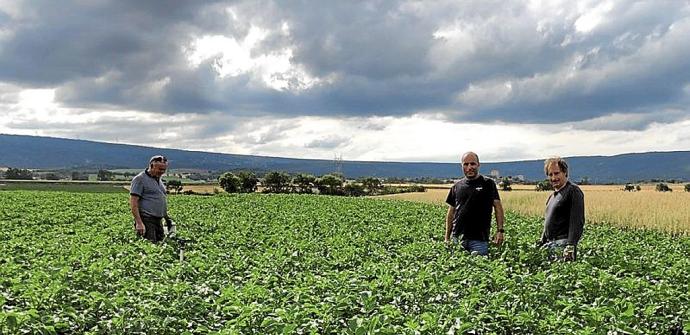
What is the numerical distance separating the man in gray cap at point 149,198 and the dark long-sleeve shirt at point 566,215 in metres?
5.91

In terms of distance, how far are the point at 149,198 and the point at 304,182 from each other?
69004 mm

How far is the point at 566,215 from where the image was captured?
7.63 meters

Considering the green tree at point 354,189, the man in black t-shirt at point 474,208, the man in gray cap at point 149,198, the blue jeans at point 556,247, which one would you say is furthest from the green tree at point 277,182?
the blue jeans at point 556,247

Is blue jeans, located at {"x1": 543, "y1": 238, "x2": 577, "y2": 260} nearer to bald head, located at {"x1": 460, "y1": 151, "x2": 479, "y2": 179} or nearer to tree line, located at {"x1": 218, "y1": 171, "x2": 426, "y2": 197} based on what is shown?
bald head, located at {"x1": 460, "y1": 151, "x2": 479, "y2": 179}

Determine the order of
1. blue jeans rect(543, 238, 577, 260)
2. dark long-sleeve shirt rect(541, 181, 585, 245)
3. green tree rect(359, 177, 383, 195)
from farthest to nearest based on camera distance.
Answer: green tree rect(359, 177, 383, 195), blue jeans rect(543, 238, 577, 260), dark long-sleeve shirt rect(541, 181, 585, 245)

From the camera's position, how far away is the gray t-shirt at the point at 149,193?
9820 millimetres

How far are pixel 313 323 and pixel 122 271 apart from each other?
3.38 m

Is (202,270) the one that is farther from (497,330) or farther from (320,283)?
(497,330)

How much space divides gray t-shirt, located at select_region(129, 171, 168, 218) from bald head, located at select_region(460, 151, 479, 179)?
16.2 feet

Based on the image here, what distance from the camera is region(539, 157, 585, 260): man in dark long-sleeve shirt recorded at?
7418 millimetres

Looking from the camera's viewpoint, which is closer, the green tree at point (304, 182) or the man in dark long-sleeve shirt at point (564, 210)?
the man in dark long-sleeve shirt at point (564, 210)

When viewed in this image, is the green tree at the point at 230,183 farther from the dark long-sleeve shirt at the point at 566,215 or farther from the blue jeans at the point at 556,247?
the dark long-sleeve shirt at the point at 566,215

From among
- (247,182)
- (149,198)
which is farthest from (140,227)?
(247,182)

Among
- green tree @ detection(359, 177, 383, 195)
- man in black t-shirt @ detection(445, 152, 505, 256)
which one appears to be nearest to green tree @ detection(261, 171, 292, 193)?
green tree @ detection(359, 177, 383, 195)
